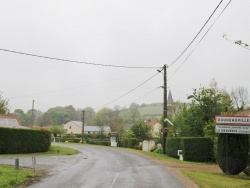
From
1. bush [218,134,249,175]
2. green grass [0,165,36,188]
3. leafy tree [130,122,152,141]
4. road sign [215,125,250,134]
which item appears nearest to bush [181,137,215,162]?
bush [218,134,249,175]

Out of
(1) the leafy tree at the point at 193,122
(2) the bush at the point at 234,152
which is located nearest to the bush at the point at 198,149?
(1) the leafy tree at the point at 193,122

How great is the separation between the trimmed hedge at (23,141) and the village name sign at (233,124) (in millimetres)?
23147

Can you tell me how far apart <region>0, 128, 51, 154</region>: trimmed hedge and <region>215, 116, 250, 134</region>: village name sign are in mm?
23147

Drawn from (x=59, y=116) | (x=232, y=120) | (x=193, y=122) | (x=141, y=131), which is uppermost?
(x=59, y=116)

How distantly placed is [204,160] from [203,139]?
2.09 meters

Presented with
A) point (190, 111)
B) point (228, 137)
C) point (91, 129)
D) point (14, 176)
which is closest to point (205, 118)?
point (190, 111)

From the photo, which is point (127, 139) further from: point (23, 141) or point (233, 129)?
point (233, 129)

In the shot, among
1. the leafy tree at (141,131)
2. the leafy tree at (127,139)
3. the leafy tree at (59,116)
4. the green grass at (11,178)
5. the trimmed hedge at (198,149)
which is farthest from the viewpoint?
the leafy tree at (59,116)

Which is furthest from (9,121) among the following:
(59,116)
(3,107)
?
(59,116)

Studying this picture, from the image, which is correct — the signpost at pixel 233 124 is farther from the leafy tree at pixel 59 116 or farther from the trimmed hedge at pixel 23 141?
the leafy tree at pixel 59 116

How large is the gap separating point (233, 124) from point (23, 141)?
81.5 ft

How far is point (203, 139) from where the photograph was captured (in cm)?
3500

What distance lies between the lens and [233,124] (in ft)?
74.6

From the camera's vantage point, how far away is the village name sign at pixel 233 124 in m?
22.5
